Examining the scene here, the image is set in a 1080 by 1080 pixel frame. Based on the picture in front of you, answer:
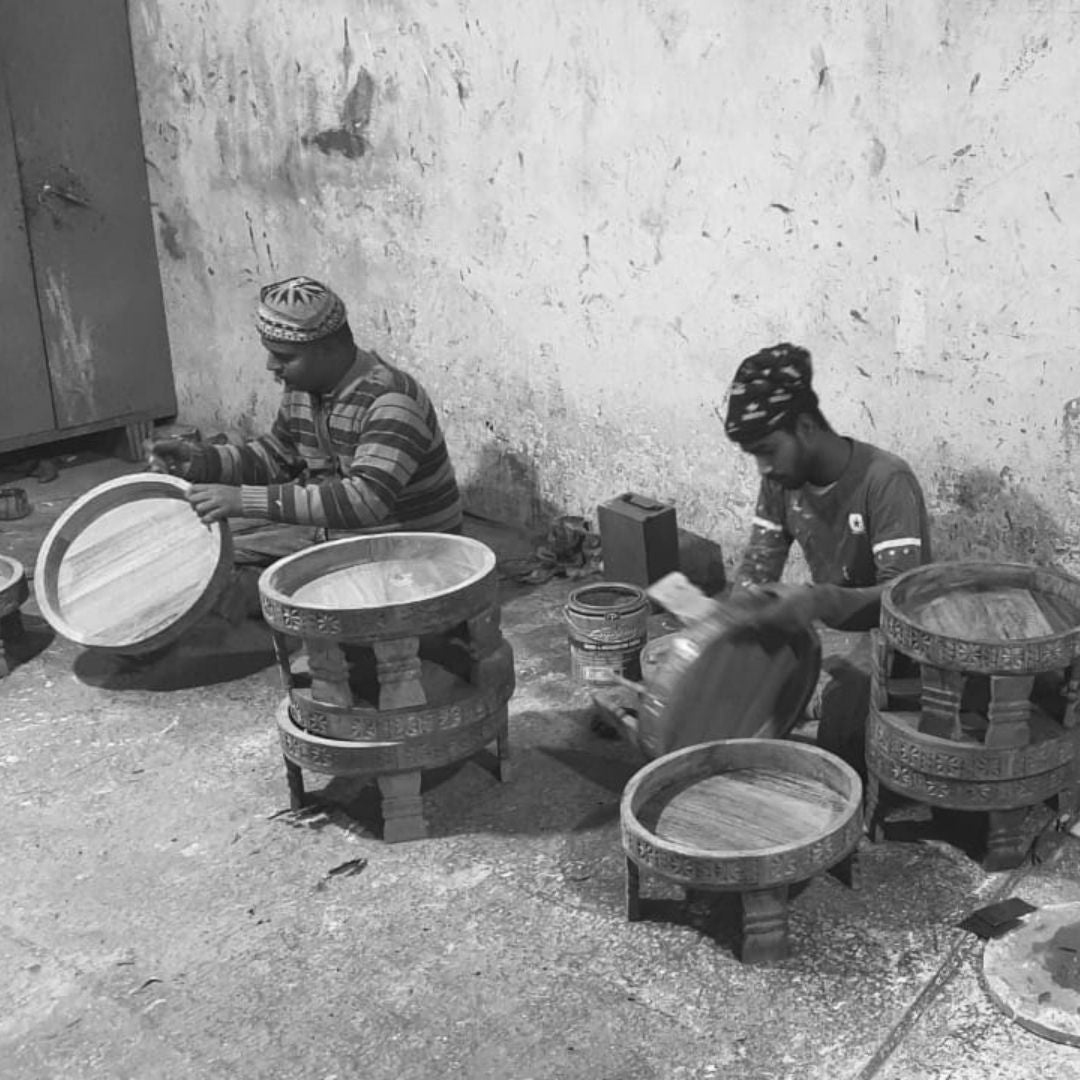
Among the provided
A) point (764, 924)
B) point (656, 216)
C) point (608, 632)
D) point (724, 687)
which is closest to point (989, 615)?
point (724, 687)

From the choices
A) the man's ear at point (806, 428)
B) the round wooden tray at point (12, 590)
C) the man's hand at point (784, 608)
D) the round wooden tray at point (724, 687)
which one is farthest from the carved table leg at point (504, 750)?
the round wooden tray at point (12, 590)

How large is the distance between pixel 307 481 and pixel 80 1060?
2.50m

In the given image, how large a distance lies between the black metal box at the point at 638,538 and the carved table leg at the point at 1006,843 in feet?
6.64

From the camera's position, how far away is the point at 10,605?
516cm

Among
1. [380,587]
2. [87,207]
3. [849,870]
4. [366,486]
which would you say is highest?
[87,207]

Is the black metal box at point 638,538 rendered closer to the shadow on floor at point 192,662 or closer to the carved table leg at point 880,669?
the shadow on floor at point 192,662

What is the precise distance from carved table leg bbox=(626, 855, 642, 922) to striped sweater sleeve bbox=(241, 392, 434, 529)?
170cm

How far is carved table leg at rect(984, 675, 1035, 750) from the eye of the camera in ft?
11.0

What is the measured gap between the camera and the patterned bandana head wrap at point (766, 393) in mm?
3779

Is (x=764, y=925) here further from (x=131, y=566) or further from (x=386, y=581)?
(x=131, y=566)

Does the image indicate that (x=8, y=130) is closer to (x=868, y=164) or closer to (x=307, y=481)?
(x=307, y=481)

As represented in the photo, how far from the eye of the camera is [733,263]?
521cm

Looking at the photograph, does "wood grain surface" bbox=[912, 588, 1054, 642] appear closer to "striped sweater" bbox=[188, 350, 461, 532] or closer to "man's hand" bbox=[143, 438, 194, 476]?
"striped sweater" bbox=[188, 350, 461, 532]

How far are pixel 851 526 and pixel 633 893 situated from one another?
122cm
